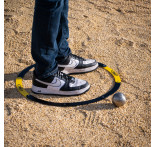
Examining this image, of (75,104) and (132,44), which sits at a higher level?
(132,44)

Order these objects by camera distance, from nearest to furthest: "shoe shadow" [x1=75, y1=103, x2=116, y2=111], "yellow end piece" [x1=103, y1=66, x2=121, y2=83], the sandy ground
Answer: the sandy ground → "shoe shadow" [x1=75, y1=103, x2=116, y2=111] → "yellow end piece" [x1=103, y1=66, x2=121, y2=83]

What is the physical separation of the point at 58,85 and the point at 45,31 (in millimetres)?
697

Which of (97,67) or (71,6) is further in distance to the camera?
(71,6)

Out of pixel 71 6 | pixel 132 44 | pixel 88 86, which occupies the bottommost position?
pixel 88 86

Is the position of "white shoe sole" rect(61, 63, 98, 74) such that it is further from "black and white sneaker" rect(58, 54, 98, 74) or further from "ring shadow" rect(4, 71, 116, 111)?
"ring shadow" rect(4, 71, 116, 111)

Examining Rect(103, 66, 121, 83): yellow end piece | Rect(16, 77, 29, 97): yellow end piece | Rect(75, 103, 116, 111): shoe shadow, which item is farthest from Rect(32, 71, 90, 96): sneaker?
Rect(103, 66, 121, 83): yellow end piece

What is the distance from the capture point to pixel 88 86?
273 cm

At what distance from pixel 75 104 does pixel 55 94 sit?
0.29m

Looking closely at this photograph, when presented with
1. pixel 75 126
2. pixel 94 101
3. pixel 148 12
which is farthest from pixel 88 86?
pixel 148 12

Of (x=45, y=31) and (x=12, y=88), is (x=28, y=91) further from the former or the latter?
(x=45, y=31)

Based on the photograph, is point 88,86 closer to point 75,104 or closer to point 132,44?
point 75,104

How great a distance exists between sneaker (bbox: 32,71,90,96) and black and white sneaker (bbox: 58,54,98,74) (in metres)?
0.31

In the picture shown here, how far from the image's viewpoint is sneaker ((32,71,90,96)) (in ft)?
8.48

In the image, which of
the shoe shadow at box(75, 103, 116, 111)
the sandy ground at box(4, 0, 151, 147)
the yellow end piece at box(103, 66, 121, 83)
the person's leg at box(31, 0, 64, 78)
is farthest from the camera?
the yellow end piece at box(103, 66, 121, 83)
